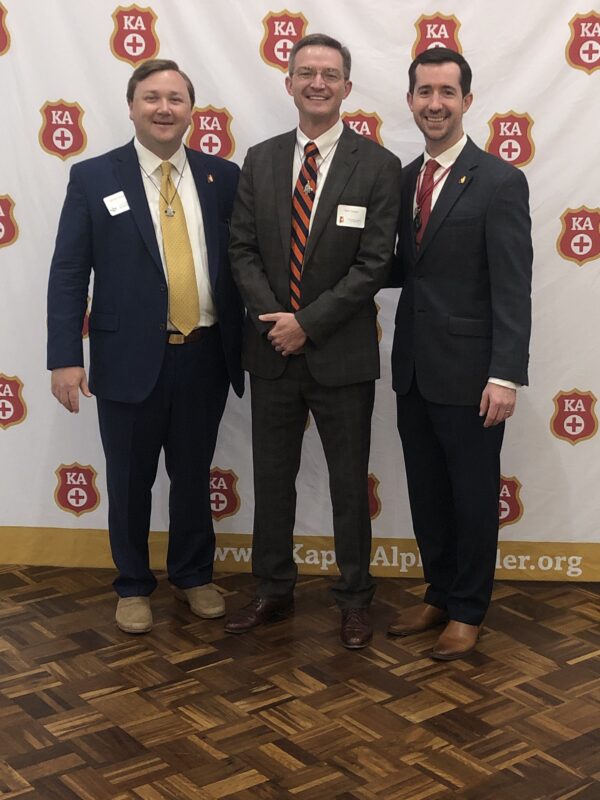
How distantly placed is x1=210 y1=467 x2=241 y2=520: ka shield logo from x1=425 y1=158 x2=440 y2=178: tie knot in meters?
1.36

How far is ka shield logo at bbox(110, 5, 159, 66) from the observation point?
377 centimetres

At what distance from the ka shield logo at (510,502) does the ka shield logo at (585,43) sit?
1418mm

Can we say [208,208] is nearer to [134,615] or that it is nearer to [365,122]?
[365,122]

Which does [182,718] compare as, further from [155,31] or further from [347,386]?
[155,31]

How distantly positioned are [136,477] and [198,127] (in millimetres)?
1232

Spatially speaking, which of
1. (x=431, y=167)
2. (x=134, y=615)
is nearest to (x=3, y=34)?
(x=431, y=167)

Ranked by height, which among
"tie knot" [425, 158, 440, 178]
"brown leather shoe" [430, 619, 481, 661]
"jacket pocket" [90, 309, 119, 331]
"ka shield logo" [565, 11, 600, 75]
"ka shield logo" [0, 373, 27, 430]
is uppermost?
"ka shield logo" [565, 11, 600, 75]

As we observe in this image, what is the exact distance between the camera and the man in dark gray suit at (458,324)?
10.2ft

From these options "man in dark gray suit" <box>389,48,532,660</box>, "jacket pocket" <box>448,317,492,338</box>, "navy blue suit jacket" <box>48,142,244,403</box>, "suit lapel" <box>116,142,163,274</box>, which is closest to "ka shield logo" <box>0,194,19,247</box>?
"navy blue suit jacket" <box>48,142,244,403</box>

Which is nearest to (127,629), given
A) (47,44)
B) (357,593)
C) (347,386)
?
(357,593)

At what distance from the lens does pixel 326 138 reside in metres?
3.28

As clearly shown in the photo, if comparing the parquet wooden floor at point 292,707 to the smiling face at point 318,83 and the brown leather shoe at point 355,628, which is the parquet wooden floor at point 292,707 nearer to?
the brown leather shoe at point 355,628

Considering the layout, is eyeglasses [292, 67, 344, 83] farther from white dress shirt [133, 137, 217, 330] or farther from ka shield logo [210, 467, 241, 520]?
ka shield logo [210, 467, 241, 520]

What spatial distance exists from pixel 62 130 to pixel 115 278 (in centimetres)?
79
